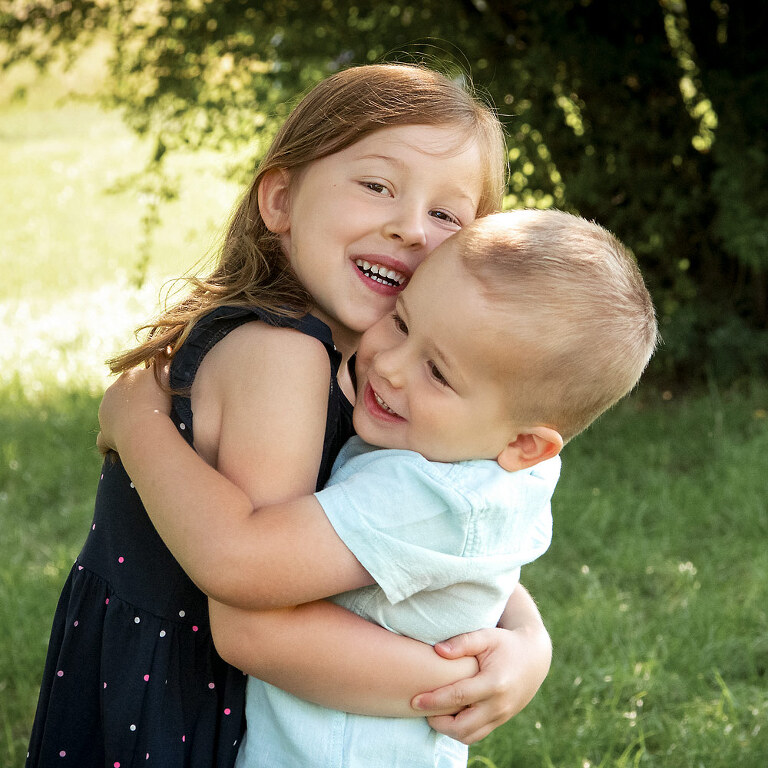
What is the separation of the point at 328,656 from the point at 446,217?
72cm

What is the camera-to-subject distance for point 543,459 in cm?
156

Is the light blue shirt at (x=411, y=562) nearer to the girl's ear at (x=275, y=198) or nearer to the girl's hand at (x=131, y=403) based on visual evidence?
the girl's hand at (x=131, y=403)

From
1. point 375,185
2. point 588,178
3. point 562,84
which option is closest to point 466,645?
point 375,185

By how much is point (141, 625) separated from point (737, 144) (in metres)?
3.94

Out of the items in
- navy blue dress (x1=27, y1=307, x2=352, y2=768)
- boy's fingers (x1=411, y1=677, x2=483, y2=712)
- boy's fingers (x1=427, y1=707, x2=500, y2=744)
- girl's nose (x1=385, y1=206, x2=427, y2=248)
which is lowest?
boy's fingers (x1=427, y1=707, x2=500, y2=744)

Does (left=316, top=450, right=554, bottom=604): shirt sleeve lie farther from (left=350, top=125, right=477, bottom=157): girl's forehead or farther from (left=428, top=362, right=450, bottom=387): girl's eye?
(left=350, top=125, right=477, bottom=157): girl's forehead

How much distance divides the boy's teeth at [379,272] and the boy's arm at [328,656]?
52 centimetres

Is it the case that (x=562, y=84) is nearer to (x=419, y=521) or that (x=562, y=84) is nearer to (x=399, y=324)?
(x=399, y=324)

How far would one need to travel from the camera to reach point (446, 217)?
5.76ft

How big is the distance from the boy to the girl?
0.06 m

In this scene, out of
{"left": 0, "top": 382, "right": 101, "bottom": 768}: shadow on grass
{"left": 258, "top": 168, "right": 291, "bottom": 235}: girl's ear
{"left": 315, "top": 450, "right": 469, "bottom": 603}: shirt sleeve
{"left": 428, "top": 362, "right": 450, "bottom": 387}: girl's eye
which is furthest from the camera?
{"left": 0, "top": 382, "right": 101, "bottom": 768}: shadow on grass

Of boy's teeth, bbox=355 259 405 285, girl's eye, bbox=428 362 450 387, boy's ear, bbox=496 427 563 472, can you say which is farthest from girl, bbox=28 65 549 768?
boy's ear, bbox=496 427 563 472

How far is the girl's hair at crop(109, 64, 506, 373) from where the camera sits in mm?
1713

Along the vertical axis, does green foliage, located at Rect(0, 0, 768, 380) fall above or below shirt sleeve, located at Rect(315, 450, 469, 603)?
below
